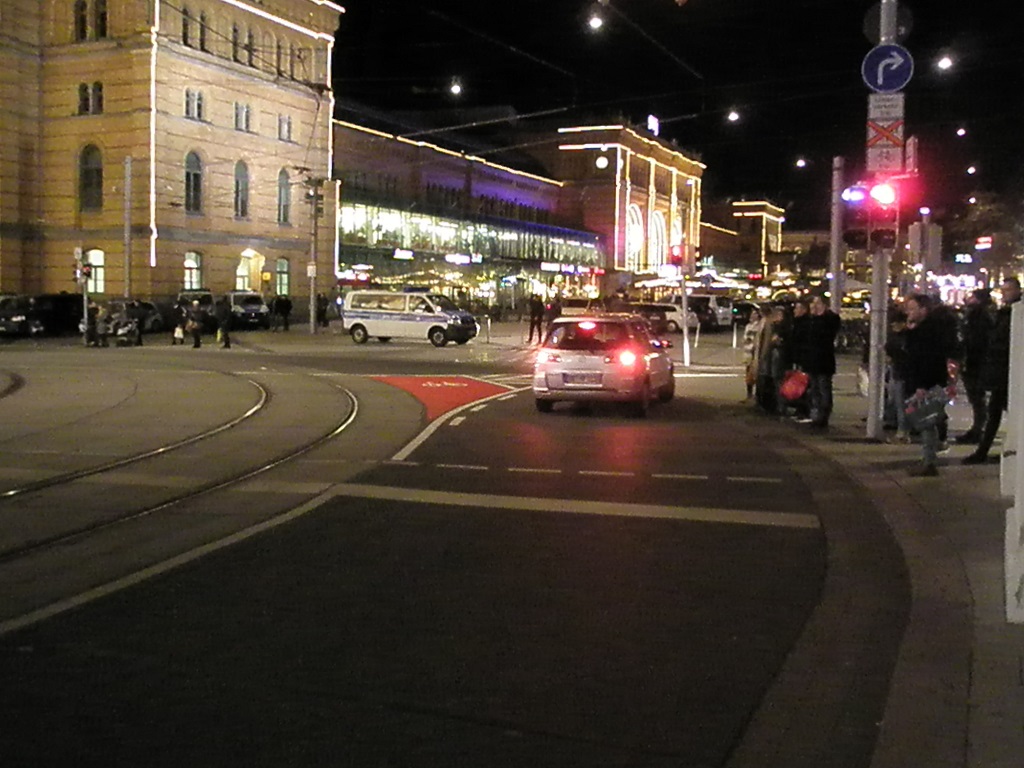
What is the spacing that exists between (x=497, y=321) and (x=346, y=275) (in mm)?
9966

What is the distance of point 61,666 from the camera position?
6566 millimetres

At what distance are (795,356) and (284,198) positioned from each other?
50.3m

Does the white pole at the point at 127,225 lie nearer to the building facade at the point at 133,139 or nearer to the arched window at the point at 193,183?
the building facade at the point at 133,139

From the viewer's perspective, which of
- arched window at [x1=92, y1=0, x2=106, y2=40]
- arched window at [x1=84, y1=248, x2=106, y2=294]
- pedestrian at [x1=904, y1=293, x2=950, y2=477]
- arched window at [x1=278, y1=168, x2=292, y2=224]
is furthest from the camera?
arched window at [x1=278, y1=168, x2=292, y2=224]

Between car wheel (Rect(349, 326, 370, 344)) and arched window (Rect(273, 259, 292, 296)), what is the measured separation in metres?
21.3

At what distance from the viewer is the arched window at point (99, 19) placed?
56.5m

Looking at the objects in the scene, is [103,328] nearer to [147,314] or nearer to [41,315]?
[41,315]

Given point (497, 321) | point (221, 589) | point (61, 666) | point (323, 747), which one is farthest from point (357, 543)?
point (497, 321)

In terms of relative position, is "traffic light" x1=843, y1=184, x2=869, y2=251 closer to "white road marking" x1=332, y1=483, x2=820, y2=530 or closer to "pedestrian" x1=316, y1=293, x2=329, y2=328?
"white road marking" x1=332, y1=483, x2=820, y2=530

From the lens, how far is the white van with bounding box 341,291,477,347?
44.1 meters

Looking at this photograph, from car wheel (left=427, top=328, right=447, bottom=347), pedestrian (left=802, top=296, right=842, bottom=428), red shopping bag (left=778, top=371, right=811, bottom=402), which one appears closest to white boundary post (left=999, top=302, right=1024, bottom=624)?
pedestrian (left=802, top=296, right=842, bottom=428)

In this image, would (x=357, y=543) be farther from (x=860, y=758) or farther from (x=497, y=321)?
(x=497, y=321)

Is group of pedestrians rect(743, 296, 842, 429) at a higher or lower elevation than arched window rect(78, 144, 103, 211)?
lower

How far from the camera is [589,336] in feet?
67.0
